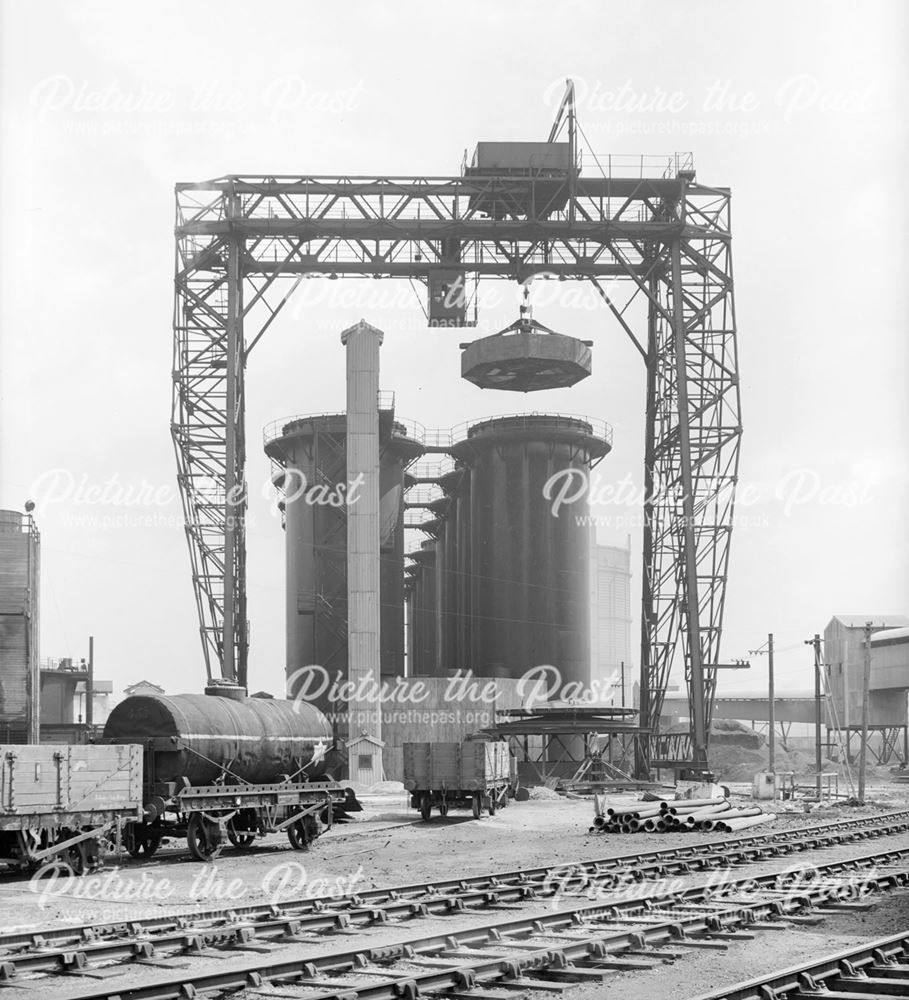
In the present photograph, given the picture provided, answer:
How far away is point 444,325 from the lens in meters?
40.4

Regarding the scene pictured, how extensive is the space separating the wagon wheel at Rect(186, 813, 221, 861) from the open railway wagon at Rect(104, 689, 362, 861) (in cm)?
2

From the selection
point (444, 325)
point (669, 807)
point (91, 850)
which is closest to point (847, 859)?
point (669, 807)

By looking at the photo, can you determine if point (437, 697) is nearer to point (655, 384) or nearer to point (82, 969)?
point (655, 384)

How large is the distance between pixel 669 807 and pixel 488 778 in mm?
5705

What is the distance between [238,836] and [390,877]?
4.93 metres

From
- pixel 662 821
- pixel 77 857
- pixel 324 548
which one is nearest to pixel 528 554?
pixel 324 548

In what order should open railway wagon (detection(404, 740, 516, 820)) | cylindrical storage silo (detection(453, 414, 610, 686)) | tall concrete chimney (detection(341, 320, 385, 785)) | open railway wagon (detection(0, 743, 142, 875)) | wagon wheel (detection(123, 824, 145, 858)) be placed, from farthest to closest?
cylindrical storage silo (detection(453, 414, 610, 686))
tall concrete chimney (detection(341, 320, 385, 785))
open railway wagon (detection(404, 740, 516, 820))
wagon wheel (detection(123, 824, 145, 858))
open railway wagon (detection(0, 743, 142, 875))

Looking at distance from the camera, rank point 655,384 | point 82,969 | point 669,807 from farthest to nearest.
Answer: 1. point 655,384
2. point 669,807
3. point 82,969

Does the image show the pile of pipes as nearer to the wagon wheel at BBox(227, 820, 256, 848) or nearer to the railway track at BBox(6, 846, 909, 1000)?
the wagon wheel at BBox(227, 820, 256, 848)

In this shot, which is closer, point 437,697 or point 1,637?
point 1,637

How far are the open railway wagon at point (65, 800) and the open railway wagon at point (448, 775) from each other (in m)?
11.9

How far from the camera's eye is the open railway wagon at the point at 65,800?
57.9ft

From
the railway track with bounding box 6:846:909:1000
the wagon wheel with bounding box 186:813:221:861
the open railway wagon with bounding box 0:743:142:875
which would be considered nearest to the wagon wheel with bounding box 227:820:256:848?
the wagon wheel with bounding box 186:813:221:861

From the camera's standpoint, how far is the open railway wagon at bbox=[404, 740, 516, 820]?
30688 millimetres
